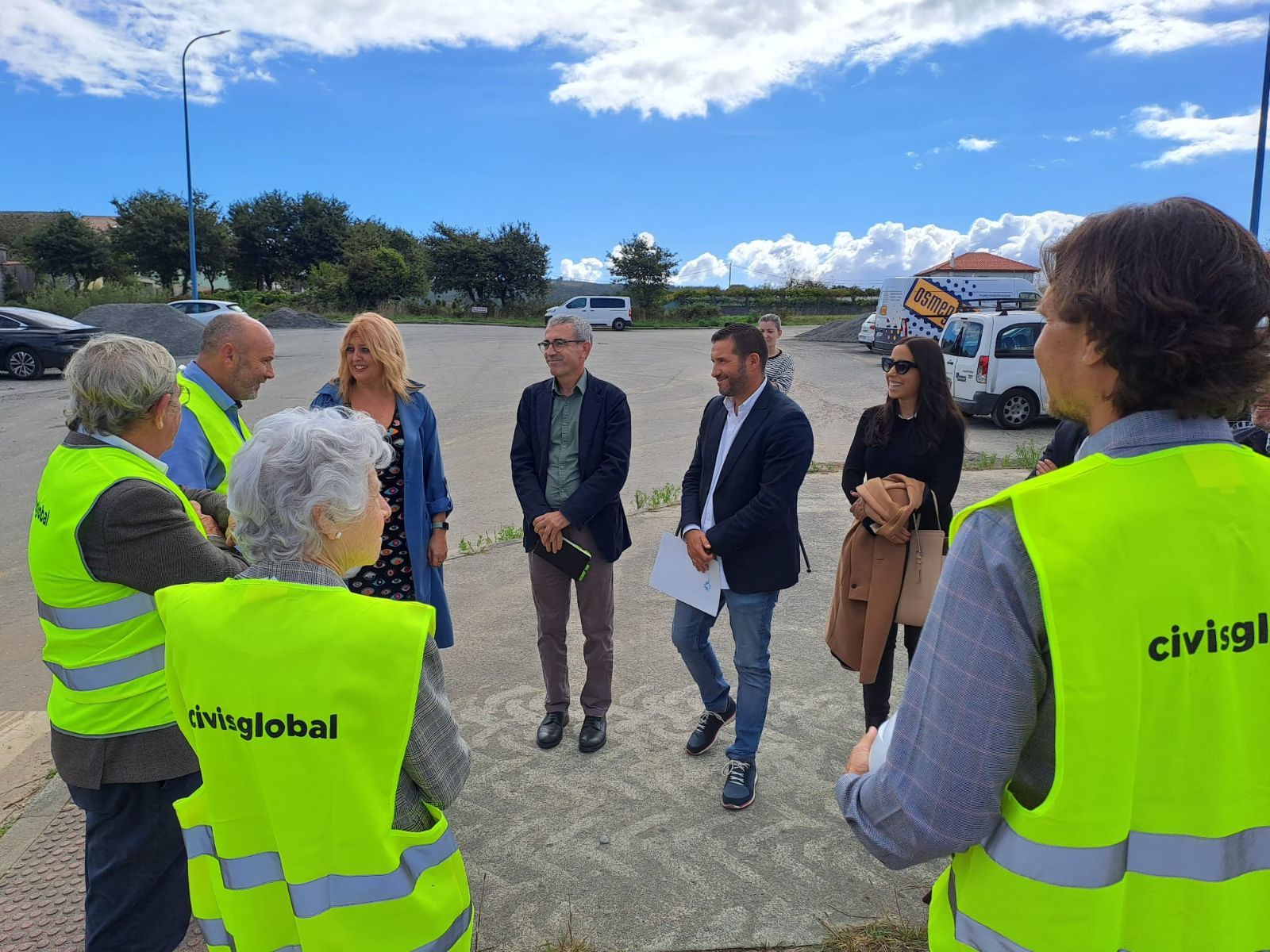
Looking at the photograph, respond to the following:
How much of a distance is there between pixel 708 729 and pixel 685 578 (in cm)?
72

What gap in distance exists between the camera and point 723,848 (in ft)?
10.1

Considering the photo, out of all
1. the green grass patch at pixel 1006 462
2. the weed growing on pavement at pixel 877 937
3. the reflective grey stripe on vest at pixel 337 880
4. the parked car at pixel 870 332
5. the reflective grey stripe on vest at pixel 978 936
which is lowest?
the weed growing on pavement at pixel 877 937

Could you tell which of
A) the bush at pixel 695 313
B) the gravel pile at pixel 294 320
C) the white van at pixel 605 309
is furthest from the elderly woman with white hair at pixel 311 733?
the bush at pixel 695 313

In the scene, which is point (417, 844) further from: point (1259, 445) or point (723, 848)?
point (1259, 445)

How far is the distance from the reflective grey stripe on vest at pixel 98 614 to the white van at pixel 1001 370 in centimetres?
1315

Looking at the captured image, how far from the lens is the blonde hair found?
3.69 m

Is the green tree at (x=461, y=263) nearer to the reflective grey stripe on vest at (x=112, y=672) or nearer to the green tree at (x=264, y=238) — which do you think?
the green tree at (x=264, y=238)

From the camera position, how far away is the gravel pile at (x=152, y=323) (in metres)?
24.5

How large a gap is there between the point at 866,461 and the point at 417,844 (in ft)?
8.63

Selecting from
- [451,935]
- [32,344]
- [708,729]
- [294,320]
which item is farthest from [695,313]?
[451,935]

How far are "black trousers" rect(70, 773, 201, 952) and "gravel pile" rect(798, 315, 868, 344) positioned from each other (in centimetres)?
3333

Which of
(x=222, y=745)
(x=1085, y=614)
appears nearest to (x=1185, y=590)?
(x=1085, y=614)

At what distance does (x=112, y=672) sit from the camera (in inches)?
89.4

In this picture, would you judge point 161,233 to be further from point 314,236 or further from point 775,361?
point 775,361
